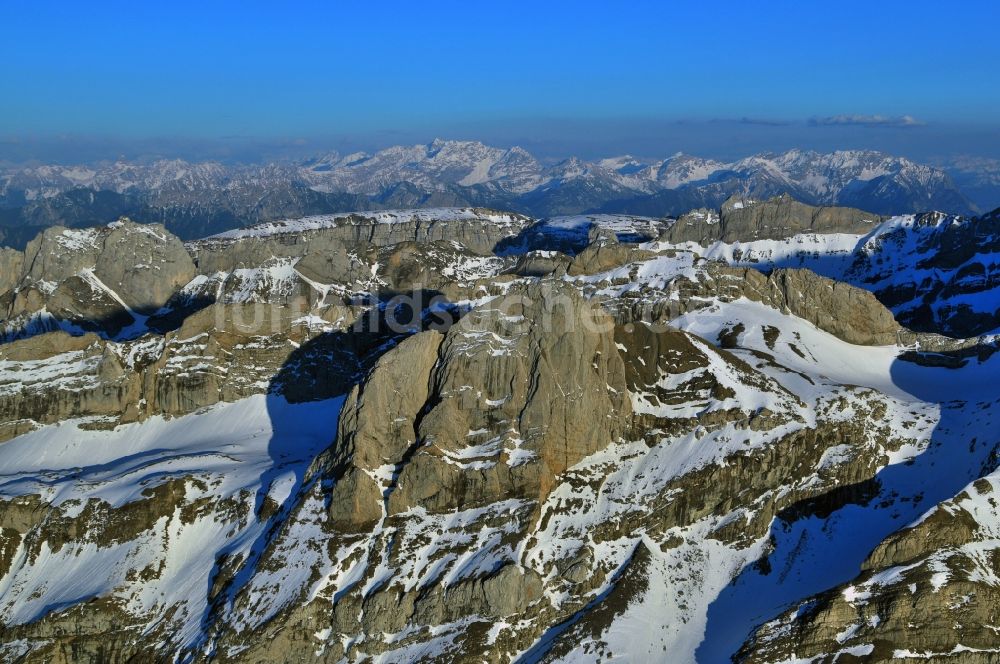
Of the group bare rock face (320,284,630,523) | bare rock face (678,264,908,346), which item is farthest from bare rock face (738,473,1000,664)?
bare rock face (678,264,908,346)

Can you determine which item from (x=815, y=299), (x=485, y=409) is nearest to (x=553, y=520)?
(x=485, y=409)

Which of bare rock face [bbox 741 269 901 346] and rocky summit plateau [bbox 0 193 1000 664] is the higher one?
bare rock face [bbox 741 269 901 346]

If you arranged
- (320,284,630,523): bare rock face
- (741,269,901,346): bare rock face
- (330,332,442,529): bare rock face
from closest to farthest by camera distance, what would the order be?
1. (330,332,442,529): bare rock face
2. (320,284,630,523): bare rock face
3. (741,269,901,346): bare rock face

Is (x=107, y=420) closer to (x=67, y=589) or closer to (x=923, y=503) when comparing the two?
(x=67, y=589)

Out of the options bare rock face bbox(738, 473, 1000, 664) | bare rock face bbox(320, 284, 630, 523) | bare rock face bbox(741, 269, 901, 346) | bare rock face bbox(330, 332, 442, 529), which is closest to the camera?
bare rock face bbox(738, 473, 1000, 664)

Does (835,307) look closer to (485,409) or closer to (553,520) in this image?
(485,409)

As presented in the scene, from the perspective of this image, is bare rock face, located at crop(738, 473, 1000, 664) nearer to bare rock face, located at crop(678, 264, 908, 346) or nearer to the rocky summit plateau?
the rocky summit plateau

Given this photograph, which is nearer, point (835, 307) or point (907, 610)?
point (907, 610)

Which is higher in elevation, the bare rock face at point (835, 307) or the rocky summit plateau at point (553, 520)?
the bare rock face at point (835, 307)

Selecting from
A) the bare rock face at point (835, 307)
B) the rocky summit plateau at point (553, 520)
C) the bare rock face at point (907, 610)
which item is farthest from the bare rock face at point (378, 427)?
the bare rock face at point (835, 307)

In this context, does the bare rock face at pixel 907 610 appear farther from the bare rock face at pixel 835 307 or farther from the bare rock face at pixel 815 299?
the bare rock face at pixel 815 299

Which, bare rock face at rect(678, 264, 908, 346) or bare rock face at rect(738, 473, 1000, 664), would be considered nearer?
bare rock face at rect(738, 473, 1000, 664)
